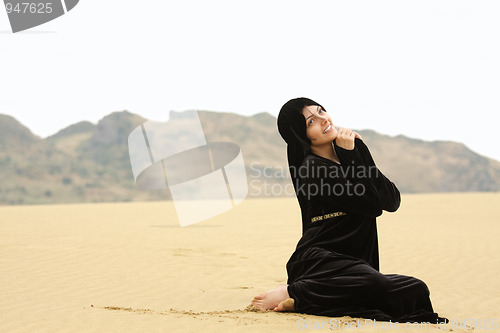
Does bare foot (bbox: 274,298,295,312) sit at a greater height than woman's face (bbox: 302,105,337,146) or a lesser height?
lesser

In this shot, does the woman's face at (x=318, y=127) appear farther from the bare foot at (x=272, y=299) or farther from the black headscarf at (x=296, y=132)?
the bare foot at (x=272, y=299)

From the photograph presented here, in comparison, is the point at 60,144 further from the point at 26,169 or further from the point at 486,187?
the point at 486,187

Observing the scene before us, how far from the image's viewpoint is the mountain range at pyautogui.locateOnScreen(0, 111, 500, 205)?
85750 mm

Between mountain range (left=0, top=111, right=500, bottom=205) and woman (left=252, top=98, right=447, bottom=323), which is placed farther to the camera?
mountain range (left=0, top=111, right=500, bottom=205)

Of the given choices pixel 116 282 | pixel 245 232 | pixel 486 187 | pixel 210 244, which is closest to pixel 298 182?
pixel 116 282

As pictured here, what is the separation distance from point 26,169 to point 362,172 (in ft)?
312

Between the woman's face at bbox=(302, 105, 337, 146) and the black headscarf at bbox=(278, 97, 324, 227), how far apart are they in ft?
0.13

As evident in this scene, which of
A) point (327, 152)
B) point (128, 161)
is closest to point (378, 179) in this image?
point (327, 152)
